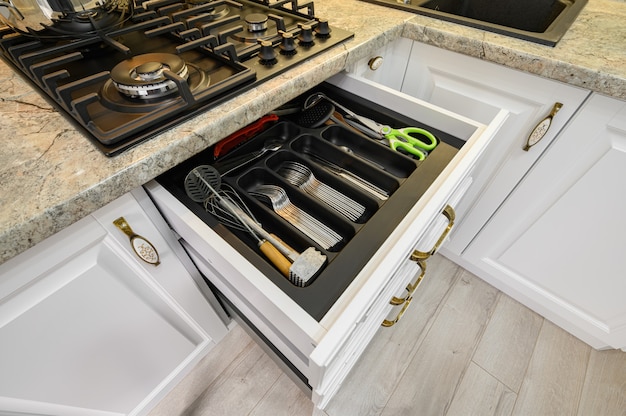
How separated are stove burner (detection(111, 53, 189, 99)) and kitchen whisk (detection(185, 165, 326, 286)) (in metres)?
0.13

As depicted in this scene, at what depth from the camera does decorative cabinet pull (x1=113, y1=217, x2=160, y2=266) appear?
18.7 inches

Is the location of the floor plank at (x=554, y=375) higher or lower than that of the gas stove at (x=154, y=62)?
lower

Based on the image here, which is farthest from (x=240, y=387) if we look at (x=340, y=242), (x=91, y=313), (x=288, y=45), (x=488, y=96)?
(x=488, y=96)

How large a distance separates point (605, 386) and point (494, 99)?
101 cm

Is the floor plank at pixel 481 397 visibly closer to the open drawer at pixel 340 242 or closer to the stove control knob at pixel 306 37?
the open drawer at pixel 340 242

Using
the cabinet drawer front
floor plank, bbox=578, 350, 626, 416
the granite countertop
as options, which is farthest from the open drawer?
floor plank, bbox=578, 350, 626, 416

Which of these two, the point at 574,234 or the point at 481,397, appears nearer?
the point at 574,234

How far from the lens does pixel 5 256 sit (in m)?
0.33

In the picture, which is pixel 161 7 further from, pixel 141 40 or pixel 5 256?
pixel 5 256

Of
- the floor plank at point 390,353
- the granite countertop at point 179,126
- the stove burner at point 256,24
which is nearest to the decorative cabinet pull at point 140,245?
the granite countertop at point 179,126

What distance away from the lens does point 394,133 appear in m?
0.64

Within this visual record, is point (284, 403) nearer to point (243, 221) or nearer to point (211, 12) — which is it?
point (243, 221)

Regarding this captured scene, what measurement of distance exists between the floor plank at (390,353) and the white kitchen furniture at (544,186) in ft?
0.70

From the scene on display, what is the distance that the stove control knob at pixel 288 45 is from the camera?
1.87 ft
